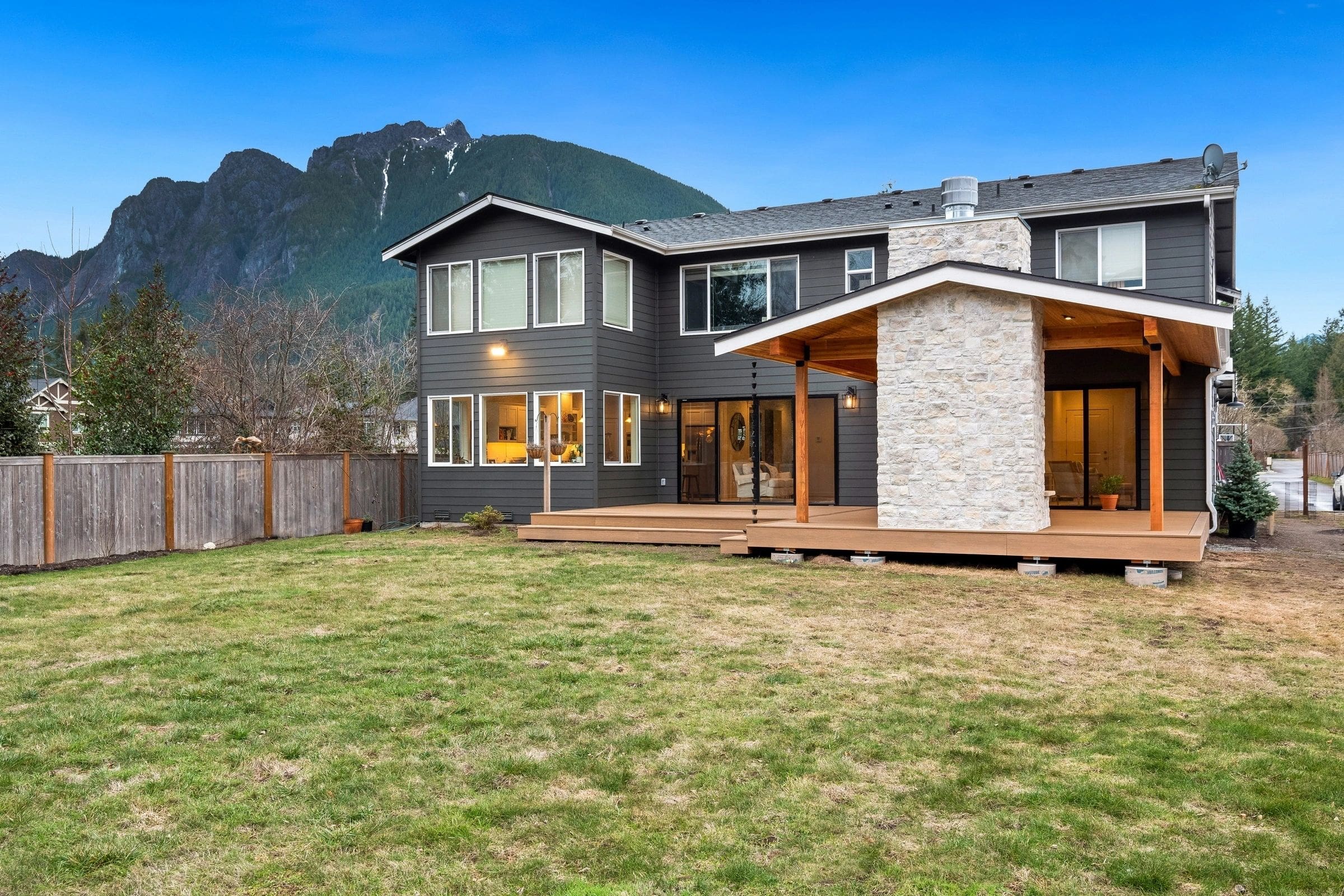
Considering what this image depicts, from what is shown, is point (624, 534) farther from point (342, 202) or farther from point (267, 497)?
point (342, 202)

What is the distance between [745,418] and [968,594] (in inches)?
302

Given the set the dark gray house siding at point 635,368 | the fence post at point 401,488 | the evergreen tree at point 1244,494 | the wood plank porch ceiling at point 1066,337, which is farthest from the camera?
the fence post at point 401,488

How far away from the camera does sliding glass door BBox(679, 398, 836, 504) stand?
602 inches

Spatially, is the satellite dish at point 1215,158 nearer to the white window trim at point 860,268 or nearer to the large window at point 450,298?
the white window trim at point 860,268

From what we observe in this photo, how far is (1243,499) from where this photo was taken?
1350cm

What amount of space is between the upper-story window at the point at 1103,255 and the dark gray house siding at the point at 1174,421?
3.40 feet

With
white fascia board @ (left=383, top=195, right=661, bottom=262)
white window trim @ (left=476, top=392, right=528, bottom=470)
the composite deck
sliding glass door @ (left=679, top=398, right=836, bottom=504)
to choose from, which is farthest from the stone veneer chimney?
white window trim @ (left=476, top=392, right=528, bottom=470)

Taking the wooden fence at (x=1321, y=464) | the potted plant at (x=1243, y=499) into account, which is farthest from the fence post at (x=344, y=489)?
the wooden fence at (x=1321, y=464)

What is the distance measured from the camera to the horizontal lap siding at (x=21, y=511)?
1041cm

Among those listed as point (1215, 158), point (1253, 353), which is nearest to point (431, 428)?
point (1215, 158)

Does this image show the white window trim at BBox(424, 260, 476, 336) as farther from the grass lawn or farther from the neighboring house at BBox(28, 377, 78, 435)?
the grass lawn

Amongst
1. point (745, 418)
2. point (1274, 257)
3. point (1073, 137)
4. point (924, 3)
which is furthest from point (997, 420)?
point (1274, 257)

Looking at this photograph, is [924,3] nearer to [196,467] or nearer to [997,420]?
[997,420]

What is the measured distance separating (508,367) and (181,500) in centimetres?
523
